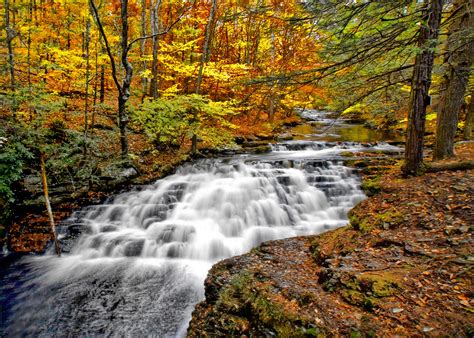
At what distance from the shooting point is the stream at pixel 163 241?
15.1 ft

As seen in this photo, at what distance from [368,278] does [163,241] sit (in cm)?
528

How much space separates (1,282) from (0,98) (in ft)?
15.8

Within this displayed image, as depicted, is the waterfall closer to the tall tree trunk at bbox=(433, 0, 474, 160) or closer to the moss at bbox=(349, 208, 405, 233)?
the moss at bbox=(349, 208, 405, 233)

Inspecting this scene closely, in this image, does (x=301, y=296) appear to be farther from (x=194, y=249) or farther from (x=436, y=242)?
(x=194, y=249)

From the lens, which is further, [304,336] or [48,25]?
[48,25]

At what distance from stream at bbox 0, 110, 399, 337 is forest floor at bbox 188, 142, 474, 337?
1.48 metres

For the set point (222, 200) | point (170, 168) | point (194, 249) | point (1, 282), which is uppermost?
point (170, 168)

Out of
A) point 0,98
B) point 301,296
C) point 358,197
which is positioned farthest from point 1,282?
point 358,197

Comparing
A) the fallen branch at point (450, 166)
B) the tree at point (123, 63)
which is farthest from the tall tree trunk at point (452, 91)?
the tree at point (123, 63)

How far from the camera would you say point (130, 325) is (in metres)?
4.31

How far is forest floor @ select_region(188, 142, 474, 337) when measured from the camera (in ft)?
8.88

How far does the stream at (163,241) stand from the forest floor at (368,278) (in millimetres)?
1484

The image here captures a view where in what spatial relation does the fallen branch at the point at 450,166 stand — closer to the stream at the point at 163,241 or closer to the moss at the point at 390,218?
the moss at the point at 390,218

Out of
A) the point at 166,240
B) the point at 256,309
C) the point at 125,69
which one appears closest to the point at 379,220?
the point at 256,309
